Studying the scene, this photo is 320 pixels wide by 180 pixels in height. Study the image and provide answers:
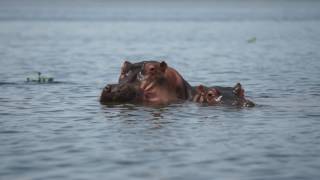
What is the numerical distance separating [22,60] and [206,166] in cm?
2766

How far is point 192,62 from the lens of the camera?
3797cm

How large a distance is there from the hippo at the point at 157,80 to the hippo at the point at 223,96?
477mm

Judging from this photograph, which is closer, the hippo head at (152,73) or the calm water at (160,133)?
the calm water at (160,133)

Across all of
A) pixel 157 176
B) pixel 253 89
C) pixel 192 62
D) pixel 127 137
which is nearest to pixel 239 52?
pixel 192 62

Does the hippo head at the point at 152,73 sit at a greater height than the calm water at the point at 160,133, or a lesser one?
greater

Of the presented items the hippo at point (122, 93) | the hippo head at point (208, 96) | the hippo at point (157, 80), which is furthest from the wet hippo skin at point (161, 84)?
the hippo head at point (208, 96)

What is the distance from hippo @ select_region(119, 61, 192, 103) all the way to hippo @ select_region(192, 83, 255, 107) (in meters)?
0.48

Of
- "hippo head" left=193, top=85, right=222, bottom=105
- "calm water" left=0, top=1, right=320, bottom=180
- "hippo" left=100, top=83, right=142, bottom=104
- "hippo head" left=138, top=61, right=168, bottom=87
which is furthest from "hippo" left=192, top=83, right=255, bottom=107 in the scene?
"hippo" left=100, top=83, right=142, bottom=104

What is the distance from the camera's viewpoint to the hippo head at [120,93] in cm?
2030

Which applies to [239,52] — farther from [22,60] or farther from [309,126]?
[309,126]

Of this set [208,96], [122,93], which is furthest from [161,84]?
[208,96]

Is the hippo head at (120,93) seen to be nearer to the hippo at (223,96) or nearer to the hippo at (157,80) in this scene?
the hippo at (157,80)

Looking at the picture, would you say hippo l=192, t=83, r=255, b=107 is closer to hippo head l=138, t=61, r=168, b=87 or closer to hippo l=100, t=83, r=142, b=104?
hippo head l=138, t=61, r=168, b=87

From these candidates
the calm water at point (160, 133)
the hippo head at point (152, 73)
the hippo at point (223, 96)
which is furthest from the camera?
the hippo head at point (152, 73)
